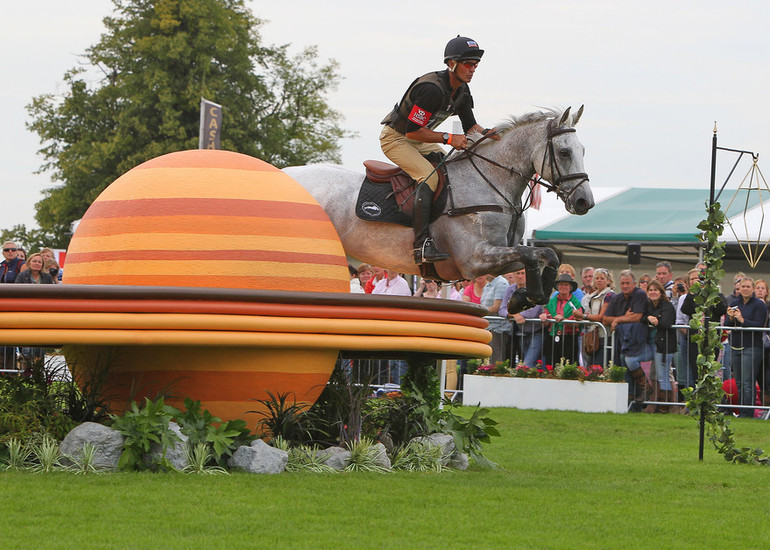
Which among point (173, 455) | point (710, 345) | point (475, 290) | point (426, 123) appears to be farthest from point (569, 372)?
point (173, 455)

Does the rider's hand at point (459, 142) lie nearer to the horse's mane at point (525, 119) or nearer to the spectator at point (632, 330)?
the horse's mane at point (525, 119)

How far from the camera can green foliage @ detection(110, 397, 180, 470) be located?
8438 mm

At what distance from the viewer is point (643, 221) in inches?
1025

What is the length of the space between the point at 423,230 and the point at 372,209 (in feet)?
1.76

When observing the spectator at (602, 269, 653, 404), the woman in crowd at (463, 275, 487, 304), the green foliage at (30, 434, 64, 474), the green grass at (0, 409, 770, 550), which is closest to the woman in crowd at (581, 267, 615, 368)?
the spectator at (602, 269, 653, 404)

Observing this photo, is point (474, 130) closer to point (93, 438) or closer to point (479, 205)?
point (479, 205)

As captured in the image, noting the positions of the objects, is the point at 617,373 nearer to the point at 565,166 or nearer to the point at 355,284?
the point at 355,284

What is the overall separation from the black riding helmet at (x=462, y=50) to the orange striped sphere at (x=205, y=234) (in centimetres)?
206

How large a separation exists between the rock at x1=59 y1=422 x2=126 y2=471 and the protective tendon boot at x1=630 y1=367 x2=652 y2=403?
11.1 m

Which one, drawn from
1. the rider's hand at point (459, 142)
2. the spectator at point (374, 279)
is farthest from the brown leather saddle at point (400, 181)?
the spectator at point (374, 279)

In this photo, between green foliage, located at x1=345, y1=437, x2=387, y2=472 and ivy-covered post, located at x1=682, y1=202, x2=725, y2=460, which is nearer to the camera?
green foliage, located at x1=345, y1=437, x2=387, y2=472

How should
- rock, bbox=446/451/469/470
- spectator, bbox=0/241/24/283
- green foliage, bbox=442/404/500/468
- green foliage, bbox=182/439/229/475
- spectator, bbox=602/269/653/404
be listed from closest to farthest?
green foliage, bbox=182/439/229/475
rock, bbox=446/451/469/470
green foliage, bbox=442/404/500/468
spectator, bbox=602/269/653/404
spectator, bbox=0/241/24/283

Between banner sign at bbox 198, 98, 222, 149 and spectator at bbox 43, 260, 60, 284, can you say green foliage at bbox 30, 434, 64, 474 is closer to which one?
spectator at bbox 43, 260, 60, 284

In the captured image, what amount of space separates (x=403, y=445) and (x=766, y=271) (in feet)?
62.6
